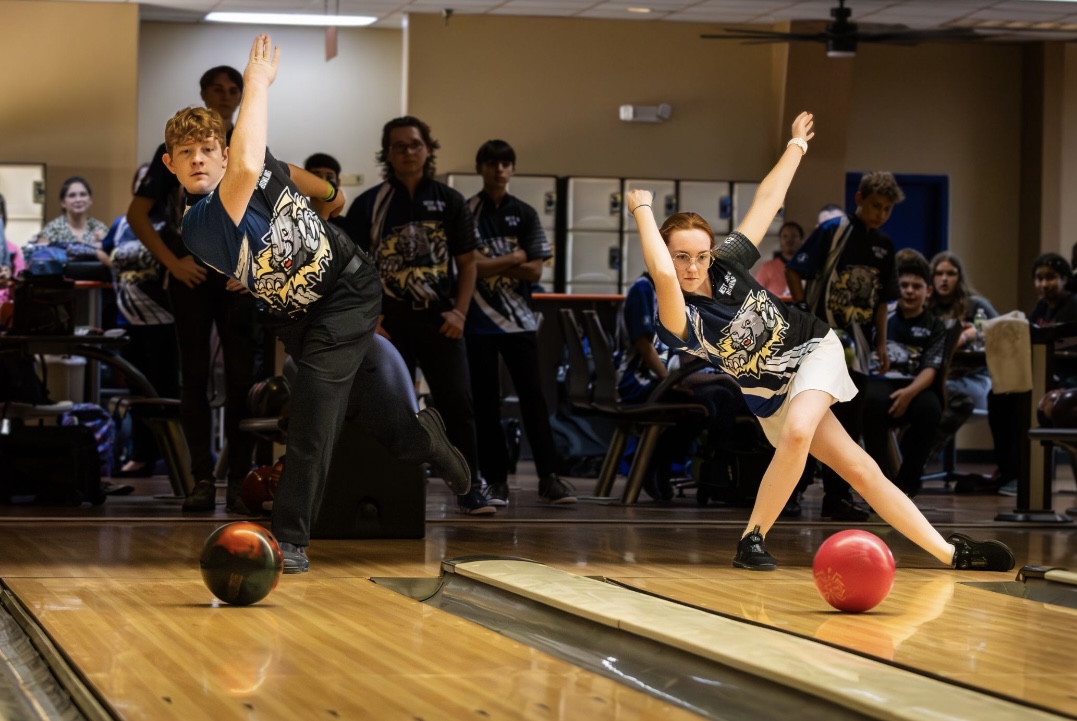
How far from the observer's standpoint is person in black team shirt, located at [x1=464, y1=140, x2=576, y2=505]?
669 centimetres

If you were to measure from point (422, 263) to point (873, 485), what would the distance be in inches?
103

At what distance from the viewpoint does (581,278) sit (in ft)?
44.0

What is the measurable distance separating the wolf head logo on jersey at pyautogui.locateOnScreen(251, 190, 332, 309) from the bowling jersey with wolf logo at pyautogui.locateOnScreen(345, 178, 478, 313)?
215 cm

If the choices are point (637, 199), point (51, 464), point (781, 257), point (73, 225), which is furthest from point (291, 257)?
point (781, 257)

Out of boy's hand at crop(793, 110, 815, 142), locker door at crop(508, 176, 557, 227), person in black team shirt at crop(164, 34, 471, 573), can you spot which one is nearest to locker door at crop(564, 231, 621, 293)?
locker door at crop(508, 176, 557, 227)

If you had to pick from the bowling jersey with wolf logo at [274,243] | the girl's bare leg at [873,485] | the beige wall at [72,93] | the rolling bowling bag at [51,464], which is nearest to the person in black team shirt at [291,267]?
the bowling jersey with wolf logo at [274,243]

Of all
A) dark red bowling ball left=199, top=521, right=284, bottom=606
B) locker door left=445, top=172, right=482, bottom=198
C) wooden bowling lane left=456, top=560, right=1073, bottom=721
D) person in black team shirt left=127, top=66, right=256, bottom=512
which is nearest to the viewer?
wooden bowling lane left=456, top=560, right=1073, bottom=721

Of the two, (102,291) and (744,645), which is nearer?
→ (744,645)

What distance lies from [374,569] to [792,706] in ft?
6.60

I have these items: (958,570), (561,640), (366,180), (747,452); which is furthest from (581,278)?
(561,640)

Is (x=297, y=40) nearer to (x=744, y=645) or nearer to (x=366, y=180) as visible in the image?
(x=366, y=180)

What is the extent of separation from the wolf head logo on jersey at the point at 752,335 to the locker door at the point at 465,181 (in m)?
9.14

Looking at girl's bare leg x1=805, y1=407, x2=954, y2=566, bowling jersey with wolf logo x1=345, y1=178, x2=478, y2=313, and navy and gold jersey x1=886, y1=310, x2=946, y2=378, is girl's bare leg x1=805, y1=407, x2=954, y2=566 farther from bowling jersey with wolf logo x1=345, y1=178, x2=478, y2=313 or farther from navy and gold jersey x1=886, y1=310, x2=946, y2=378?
navy and gold jersey x1=886, y1=310, x2=946, y2=378

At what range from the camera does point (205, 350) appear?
585cm
